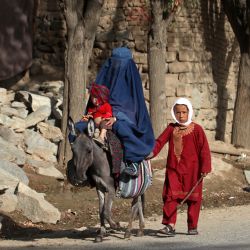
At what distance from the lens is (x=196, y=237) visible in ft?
30.9

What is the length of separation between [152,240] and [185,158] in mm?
985

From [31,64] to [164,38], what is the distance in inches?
149

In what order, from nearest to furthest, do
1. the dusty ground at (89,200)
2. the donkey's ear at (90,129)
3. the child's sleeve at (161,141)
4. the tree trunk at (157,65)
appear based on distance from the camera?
the donkey's ear at (90,129)
the child's sleeve at (161,141)
the dusty ground at (89,200)
the tree trunk at (157,65)

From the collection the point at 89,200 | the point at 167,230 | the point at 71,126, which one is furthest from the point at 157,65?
the point at 71,126

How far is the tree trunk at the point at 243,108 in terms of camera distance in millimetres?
18219

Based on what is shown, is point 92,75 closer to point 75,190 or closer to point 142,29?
point 142,29

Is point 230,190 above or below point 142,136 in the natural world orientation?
below

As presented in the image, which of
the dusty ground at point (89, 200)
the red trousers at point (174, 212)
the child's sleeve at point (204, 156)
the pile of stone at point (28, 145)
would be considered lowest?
the dusty ground at point (89, 200)

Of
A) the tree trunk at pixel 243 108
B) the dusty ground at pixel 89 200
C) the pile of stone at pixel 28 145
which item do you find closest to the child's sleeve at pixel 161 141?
the dusty ground at pixel 89 200

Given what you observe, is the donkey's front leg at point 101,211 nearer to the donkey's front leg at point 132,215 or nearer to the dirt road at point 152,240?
the dirt road at point 152,240

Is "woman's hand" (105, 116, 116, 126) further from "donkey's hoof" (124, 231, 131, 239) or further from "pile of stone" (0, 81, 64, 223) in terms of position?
"pile of stone" (0, 81, 64, 223)

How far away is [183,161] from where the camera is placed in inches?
368

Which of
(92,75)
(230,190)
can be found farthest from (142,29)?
(230,190)

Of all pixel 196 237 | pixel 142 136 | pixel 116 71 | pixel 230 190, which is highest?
pixel 116 71
